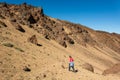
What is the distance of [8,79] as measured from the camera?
2167cm

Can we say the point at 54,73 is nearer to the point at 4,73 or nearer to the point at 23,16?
the point at 4,73

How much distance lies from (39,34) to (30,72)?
31.9 metres

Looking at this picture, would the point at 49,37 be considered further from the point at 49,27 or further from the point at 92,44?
the point at 92,44

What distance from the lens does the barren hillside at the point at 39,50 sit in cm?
2459

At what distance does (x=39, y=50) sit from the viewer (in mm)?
41000

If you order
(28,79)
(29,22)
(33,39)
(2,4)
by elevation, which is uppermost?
(2,4)

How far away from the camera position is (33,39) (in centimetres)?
4500

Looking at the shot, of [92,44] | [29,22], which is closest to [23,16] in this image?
[29,22]

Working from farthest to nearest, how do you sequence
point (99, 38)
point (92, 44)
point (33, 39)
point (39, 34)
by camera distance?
point (99, 38) < point (92, 44) < point (39, 34) < point (33, 39)

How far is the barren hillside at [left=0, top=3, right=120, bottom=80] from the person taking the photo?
2459 centimetres

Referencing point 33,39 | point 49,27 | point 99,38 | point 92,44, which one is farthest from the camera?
point 99,38

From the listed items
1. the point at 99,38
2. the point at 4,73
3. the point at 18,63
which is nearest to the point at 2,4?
the point at 18,63

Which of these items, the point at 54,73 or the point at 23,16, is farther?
the point at 23,16

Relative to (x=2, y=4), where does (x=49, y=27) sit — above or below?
below
